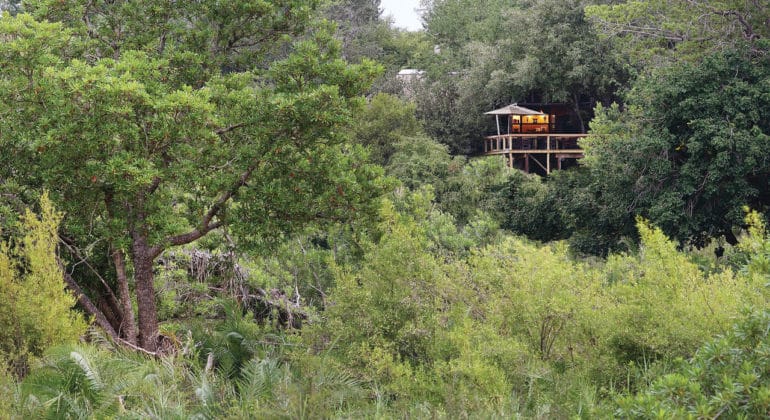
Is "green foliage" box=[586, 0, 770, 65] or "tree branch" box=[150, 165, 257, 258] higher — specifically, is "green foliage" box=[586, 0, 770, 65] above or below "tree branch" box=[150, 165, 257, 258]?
above

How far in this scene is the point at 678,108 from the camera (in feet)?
42.4

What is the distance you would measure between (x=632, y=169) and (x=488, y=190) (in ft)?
16.1

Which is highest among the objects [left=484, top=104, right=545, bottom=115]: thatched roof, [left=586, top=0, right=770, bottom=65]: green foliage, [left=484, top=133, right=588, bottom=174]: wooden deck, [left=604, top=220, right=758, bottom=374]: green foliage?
[left=586, top=0, right=770, bottom=65]: green foliage

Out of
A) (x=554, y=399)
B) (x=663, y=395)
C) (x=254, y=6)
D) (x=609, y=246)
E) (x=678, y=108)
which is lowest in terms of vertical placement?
(x=609, y=246)

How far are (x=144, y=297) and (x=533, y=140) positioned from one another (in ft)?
87.7

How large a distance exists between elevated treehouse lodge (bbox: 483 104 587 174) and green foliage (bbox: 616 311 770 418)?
26.8m

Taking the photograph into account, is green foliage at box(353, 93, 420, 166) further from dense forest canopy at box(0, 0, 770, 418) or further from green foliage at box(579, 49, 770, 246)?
green foliage at box(579, 49, 770, 246)

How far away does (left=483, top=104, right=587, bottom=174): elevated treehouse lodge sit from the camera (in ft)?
101

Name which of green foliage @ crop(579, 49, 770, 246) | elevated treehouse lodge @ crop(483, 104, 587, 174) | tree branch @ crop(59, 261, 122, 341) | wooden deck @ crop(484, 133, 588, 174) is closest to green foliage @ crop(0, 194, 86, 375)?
tree branch @ crop(59, 261, 122, 341)

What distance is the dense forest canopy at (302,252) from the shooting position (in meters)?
4.94

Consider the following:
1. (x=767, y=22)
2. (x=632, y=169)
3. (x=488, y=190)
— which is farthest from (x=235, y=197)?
(x=767, y=22)

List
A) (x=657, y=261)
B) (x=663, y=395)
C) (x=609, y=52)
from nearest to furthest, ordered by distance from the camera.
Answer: (x=663, y=395), (x=657, y=261), (x=609, y=52)

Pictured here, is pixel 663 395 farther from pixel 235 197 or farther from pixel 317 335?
pixel 235 197

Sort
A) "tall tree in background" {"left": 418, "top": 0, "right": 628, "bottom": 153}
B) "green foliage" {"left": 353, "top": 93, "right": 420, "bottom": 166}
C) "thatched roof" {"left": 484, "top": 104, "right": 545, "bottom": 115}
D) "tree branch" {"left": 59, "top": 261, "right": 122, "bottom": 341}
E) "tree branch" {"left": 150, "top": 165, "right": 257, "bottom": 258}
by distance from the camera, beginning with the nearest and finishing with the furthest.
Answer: "tree branch" {"left": 59, "top": 261, "right": 122, "bottom": 341} → "tree branch" {"left": 150, "top": 165, "right": 257, "bottom": 258} → "green foliage" {"left": 353, "top": 93, "right": 420, "bottom": 166} → "tall tree in background" {"left": 418, "top": 0, "right": 628, "bottom": 153} → "thatched roof" {"left": 484, "top": 104, "right": 545, "bottom": 115}
